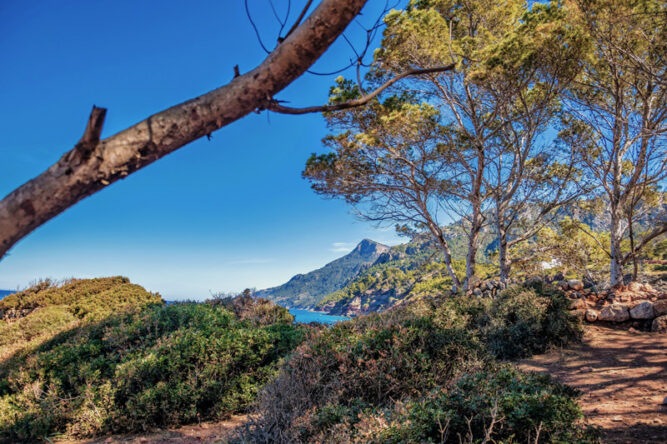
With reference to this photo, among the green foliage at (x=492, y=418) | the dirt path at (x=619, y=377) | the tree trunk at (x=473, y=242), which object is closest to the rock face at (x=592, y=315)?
the dirt path at (x=619, y=377)

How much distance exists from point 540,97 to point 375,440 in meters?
11.8

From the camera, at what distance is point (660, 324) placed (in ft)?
23.2

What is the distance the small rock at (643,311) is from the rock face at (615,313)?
0.42 ft

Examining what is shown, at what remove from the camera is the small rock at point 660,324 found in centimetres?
702

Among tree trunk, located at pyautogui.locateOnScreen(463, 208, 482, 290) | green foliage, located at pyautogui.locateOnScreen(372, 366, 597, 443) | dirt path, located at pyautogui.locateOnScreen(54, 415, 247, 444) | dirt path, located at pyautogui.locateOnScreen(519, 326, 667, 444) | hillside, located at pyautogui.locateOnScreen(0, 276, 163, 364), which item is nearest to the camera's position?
green foliage, located at pyautogui.locateOnScreen(372, 366, 597, 443)

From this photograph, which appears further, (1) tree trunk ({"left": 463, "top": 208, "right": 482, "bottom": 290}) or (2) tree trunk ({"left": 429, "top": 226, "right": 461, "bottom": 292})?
(2) tree trunk ({"left": 429, "top": 226, "right": 461, "bottom": 292})

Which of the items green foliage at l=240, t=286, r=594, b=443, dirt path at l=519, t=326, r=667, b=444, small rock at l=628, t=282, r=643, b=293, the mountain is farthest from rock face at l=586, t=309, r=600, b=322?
the mountain

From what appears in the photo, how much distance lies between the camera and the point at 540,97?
33.2 feet

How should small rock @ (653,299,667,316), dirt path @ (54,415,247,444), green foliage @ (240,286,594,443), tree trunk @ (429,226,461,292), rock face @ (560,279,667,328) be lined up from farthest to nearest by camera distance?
tree trunk @ (429,226,461,292), rock face @ (560,279,667,328), small rock @ (653,299,667,316), dirt path @ (54,415,247,444), green foliage @ (240,286,594,443)

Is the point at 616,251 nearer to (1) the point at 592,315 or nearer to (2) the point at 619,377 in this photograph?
(1) the point at 592,315

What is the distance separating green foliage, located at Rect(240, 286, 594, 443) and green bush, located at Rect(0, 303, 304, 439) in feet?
6.04

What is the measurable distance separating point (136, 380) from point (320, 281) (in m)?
104

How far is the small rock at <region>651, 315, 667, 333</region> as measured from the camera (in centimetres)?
702

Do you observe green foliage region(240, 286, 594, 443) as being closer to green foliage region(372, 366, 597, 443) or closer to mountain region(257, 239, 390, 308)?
green foliage region(372, 366, 597, 443)
